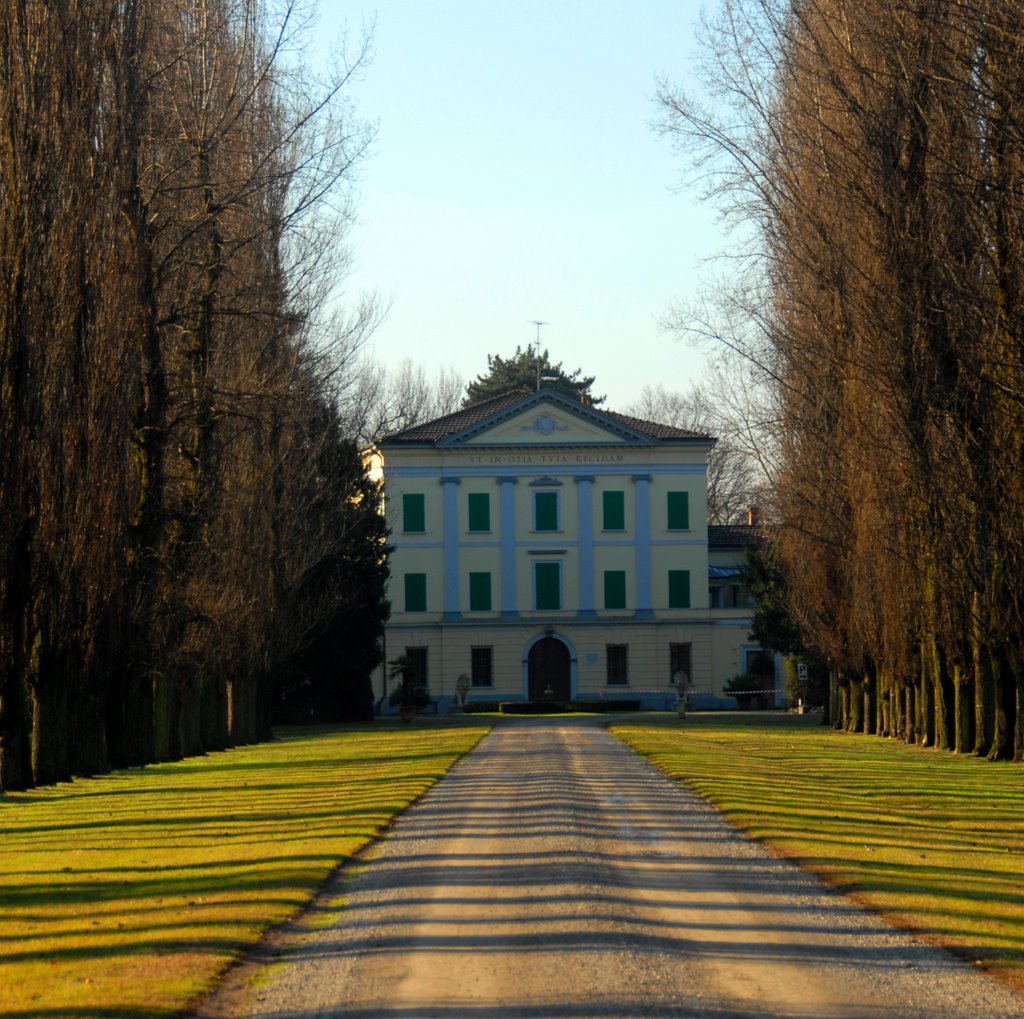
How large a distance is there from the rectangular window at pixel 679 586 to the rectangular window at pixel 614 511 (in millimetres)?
2718

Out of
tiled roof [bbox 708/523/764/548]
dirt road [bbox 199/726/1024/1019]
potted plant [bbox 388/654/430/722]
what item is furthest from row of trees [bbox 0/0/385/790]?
tiled roof [bbox 708/523/764/548]

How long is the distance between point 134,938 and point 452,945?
1.74 m

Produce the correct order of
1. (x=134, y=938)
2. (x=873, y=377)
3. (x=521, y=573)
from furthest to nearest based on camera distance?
(x=521, y=573), (x=873, y=377), (x=134, y=938)

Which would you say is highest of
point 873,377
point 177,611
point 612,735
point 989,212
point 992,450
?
point 989,212

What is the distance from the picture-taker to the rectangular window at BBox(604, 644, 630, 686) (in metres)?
58.7

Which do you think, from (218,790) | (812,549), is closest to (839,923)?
(218,790)

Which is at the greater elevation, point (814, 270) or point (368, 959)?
point (814, 270)

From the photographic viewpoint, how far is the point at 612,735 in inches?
1334

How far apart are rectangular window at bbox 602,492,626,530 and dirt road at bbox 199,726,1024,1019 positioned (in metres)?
45.8

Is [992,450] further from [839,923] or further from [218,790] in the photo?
[839,923]

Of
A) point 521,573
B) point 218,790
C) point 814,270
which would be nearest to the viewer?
point 218,790

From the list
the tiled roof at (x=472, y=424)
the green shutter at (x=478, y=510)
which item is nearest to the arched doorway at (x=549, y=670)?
the green shutter at (x=478, y=510)

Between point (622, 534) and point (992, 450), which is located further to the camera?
point (622, 534)

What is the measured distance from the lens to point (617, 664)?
5878cm
